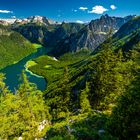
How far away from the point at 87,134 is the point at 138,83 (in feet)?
28.0

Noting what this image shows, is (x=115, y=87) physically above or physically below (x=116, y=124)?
below

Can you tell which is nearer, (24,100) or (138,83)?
(138,83)

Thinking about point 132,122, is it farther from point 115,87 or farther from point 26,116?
point 115,87

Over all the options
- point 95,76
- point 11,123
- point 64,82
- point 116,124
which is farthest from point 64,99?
point 116,124

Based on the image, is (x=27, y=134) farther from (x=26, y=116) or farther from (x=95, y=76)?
(x=95, y=76)

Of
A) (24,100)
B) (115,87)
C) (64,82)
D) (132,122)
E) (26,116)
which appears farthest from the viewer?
(64,82)

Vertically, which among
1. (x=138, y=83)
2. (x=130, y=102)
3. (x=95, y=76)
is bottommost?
(x=95, y=76)

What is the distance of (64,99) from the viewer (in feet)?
248

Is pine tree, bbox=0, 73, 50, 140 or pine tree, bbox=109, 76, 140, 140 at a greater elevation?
pine tree, bbox=109, 76, 140, 140

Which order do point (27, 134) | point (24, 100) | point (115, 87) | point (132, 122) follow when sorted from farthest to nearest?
point (115, 87) < point (24, 100) < point (27, 134) < point (132, 122)

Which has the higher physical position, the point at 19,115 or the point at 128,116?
the point at 128,116

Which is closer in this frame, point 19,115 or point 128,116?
point 128,116

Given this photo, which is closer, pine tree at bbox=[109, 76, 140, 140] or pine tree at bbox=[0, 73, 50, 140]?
pine tree at bbox=[109, 76, 140, 140]

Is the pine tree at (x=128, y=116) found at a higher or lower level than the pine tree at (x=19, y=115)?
higher
